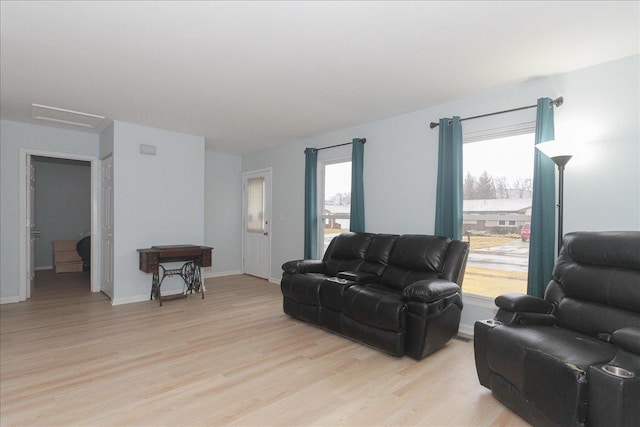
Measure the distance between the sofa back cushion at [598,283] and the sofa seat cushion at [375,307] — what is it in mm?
1136

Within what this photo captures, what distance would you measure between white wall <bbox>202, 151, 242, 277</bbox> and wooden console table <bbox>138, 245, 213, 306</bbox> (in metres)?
1.28

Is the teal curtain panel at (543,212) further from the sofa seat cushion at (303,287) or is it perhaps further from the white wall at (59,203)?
the white wall at (59,203)

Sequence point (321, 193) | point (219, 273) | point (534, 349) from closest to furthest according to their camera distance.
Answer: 1. point (534, 349)
2. point (321, 193)
3. point (219, 273)

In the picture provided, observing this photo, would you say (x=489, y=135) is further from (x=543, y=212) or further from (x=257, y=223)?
(x=257, y=223)

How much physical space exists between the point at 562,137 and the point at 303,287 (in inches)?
112

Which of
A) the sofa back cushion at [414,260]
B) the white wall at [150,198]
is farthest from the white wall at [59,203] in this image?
the sofa back cushion at [414,260]

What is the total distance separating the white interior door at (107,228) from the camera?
4.78m

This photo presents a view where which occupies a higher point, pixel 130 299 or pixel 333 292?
pixel 333 292

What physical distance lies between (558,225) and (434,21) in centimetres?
202

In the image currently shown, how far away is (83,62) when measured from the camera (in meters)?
2.82

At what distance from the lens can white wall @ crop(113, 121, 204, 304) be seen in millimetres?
4656

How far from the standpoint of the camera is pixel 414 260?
11.2 ft

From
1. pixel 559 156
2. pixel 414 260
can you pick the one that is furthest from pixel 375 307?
pixel 559 156

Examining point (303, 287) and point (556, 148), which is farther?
point (303, 287)
